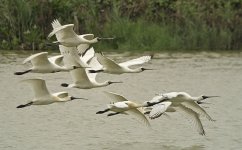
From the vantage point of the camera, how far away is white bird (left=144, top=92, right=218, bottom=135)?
14562mm

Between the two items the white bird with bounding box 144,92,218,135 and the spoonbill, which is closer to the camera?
the white bird with bounding box 144,92,218,135

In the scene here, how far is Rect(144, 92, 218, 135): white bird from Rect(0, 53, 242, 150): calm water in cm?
113

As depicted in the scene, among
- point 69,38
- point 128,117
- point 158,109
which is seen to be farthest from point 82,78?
point 128,117

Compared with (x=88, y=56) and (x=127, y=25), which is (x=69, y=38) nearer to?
(x=88, y=56)

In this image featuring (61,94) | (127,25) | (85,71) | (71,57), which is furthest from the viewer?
(127,25)

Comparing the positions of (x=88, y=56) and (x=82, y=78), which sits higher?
(x=88, y=56)

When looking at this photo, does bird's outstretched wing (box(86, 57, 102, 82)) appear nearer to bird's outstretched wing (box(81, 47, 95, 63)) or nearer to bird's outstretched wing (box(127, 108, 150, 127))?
bird's outstretched wing (box(81, 47, 95, 63))

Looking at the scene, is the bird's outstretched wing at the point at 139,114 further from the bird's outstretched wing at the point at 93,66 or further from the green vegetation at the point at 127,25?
the green vegetation at the point at 127,25

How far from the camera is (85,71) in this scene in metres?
17.0

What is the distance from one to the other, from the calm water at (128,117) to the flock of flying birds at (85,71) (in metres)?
1.32

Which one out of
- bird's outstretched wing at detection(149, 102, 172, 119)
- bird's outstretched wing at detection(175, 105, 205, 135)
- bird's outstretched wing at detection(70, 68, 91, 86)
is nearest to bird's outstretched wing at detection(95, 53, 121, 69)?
bird's outstretched wing at detection(70, 68, 91, 86)

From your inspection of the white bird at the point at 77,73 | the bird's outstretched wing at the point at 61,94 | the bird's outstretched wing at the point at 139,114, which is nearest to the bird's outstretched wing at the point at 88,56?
the white bird at the point at 77,73

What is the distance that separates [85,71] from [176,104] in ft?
5.92

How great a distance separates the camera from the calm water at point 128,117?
18312mm
